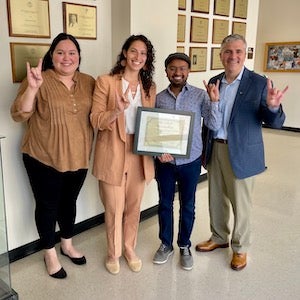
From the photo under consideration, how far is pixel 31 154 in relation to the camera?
213 cm

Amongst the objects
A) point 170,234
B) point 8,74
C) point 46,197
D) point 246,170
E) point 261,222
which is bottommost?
point 261,222

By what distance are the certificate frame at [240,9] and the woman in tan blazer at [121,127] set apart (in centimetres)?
234

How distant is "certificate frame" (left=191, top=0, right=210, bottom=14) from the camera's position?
353 cm

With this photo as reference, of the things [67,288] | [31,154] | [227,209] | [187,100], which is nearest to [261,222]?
[227,209]

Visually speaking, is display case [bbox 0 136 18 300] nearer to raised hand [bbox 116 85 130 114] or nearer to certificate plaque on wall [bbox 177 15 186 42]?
raised hand [bbox 116 85 130 114]

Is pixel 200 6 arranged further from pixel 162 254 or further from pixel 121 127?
pixel 162 254

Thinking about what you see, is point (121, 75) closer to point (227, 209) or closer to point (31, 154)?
point (31, 154)

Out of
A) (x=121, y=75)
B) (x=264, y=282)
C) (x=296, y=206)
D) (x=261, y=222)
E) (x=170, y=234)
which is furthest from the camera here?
(x=296, y=206)

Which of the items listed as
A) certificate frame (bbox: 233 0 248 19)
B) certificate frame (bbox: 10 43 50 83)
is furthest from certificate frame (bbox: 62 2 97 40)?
certificate frame (bbox: 233 0 248 19)

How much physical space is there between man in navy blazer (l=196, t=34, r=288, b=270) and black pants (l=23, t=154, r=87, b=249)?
952 mm

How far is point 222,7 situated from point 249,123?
2.22 metres

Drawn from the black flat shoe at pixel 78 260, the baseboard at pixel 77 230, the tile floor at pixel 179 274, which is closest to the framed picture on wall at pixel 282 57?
the tile floor at pixel 179 274

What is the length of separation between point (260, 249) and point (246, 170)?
2.84ft

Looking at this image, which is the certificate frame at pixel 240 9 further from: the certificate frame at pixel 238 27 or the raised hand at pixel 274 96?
the raised hand at pixel 274 96
